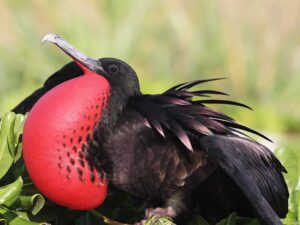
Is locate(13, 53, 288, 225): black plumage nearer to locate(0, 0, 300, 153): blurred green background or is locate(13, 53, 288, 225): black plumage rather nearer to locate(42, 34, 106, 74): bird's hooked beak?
locate(42, 34, 106, 74): bird's hooked beak

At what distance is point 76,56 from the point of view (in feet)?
7.39

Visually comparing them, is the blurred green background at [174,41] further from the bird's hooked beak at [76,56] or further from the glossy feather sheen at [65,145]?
the glossy feather sheen at [65,145]

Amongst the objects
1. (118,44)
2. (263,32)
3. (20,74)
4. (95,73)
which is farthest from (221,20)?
(95,73)

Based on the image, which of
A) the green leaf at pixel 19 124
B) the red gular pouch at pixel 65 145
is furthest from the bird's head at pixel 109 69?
the green leaf at pixel 19 124

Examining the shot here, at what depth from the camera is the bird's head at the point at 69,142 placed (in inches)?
77.2

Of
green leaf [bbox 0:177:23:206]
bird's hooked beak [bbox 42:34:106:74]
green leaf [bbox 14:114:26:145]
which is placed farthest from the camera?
bird's hooked beak [bbox 42:34:106:74]

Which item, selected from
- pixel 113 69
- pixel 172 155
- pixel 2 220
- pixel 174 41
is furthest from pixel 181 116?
pixel 174 41

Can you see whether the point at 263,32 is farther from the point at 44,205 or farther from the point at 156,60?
the point at 44,205

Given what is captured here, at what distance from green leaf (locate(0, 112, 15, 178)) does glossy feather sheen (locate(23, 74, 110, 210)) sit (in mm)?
40

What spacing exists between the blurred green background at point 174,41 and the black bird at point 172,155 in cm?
441

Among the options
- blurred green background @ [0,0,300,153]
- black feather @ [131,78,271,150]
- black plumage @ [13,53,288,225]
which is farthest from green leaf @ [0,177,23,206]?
blurred green background @ [0,0,300,153]

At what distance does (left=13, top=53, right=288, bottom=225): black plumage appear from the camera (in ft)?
6.90

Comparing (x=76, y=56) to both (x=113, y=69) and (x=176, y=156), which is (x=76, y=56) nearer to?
(x=113, y=69)

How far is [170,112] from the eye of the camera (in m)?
2.14
